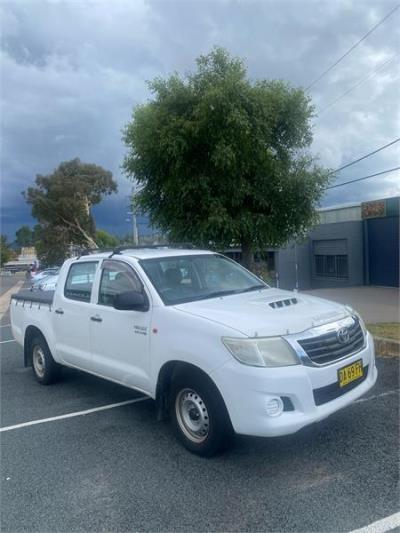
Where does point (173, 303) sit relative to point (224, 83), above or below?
below

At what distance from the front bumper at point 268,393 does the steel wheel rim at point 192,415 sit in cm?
38

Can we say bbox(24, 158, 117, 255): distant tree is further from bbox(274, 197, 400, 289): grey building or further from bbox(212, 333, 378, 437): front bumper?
bbox(212, 333, 378, 437): front bumper

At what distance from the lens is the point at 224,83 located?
9.00 metres

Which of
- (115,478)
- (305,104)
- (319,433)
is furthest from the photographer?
(305,104)

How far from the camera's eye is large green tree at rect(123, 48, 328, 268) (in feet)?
29.3

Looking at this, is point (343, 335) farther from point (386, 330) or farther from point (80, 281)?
point (386, 330)

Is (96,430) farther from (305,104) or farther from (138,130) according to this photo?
(305,104)

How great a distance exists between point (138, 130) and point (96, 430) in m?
6.45

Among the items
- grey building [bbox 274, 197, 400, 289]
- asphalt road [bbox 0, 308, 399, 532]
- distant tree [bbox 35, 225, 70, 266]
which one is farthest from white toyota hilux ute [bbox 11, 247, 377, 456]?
distant tree [bbox 35, 225, 70, 266]

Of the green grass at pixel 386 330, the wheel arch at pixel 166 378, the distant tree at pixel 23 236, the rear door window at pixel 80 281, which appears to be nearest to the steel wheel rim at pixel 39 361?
the rear door window at pixel 80 281

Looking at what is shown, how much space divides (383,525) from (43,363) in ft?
16.1

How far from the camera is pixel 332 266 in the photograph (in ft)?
88.2

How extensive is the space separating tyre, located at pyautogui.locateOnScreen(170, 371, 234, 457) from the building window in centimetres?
2260

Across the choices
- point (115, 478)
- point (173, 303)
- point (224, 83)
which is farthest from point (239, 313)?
point (224, 83)
